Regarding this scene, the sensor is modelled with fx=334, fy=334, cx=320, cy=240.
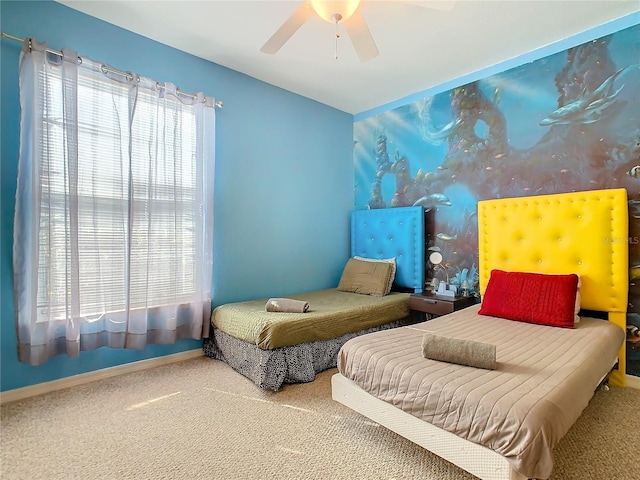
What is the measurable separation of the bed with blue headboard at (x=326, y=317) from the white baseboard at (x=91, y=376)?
0.27 m

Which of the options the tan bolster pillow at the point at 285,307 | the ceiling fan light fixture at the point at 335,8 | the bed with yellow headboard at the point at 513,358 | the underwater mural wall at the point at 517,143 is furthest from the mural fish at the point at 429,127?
the tan bolster pillow at the point at 285,307

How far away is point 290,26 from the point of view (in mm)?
1996

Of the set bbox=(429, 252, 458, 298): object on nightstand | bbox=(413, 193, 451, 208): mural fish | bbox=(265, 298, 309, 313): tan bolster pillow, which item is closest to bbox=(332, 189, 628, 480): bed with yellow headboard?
bbox=(429, 252, 458, 298): object on nightstand

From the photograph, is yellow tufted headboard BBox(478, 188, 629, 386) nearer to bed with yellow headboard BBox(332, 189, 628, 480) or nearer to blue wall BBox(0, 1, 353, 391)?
bed with yellow headboard BBox(332, 189, 628, 480)

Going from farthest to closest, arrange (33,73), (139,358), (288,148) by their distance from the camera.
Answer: (288,148) < (139,358) < (33,73)

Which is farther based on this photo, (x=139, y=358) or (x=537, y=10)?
(x=139, y=358)

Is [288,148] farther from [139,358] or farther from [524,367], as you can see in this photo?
[524,367]

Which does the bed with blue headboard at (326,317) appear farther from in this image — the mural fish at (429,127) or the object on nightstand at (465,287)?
the mural fish at (429,127)

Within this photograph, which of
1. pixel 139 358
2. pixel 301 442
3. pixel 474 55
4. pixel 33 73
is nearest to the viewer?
pixel 301 442

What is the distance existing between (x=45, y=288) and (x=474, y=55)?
12.6ft

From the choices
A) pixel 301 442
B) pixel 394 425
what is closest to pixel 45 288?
pixel 301 442

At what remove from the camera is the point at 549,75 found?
284 cm

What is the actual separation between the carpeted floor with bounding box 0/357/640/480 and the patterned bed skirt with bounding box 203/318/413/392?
100 mm

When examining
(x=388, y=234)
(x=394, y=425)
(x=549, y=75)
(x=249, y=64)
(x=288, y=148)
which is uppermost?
(x=249, y=64)
